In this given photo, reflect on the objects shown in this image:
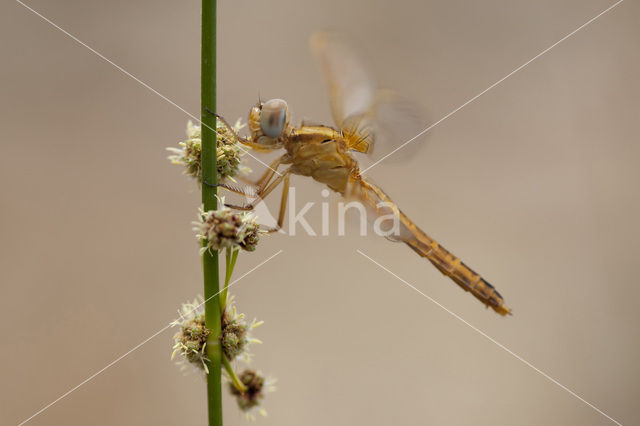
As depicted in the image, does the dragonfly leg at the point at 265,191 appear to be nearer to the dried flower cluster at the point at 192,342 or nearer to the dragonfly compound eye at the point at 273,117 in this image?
the dragonfly compound eye at the point at 273,117

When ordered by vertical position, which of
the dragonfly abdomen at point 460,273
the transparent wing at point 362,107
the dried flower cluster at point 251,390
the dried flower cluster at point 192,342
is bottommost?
the dried flower cluster at point 251,390

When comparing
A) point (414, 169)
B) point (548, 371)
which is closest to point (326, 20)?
point (414, 169)

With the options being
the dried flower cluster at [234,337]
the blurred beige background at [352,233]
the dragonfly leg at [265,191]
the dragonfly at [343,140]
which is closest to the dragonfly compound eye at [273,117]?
the dragonfly at [343,140]

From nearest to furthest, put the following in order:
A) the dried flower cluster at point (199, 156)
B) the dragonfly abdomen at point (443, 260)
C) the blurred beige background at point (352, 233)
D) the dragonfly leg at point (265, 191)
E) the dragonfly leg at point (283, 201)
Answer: the dried flower cluster at point (199, 156)
the dragonfly leg at point (265, 191)
the dragonfly leg at point (283, 201)
the dragonfly abdomen at point (443, 260)
the blurred beige background at point (352, 233)

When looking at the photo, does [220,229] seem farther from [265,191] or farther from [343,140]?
[343,140]

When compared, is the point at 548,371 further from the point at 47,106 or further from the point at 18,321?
the point at 47,106

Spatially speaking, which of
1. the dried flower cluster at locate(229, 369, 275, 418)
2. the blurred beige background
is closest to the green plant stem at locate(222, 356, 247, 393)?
the dried flower cluster at locate(229, 369, 275, 418)
